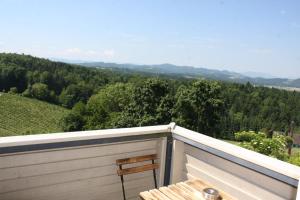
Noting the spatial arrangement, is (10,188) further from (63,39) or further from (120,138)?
(63,39)

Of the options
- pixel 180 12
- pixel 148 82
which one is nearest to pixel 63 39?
pixel 180 12

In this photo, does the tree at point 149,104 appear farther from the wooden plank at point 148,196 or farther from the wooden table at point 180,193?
the wooden plank at point 148,196

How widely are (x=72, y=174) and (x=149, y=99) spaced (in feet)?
75.9

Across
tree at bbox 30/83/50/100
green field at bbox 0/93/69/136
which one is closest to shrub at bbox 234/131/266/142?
green field at bbox 0/93/69/136

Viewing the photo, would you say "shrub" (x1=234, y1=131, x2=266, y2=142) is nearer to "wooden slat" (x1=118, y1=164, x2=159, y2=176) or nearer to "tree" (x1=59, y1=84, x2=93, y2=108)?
"wooden slat" (x1=118, y1=164, x2=159, y2=176)

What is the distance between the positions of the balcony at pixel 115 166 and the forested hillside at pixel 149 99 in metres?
21.4

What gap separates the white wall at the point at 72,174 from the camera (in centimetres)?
A: 216

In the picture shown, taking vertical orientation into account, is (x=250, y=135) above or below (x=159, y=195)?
below

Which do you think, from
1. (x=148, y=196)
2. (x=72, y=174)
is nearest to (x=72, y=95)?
(x=72, y=174)

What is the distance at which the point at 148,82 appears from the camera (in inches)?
1005

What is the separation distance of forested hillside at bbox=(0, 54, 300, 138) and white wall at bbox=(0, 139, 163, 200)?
2145cm

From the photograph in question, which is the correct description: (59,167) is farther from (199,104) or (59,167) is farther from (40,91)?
(40,91)

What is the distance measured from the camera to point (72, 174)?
2.44 metres

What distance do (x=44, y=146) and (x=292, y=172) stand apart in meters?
1.69
